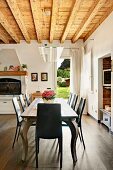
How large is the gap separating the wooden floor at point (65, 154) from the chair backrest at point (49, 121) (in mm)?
456

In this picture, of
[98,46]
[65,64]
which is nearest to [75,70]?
[65,64]

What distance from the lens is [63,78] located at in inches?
394

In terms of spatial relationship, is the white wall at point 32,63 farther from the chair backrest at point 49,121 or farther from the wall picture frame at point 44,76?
the chair backrest at point 49,121

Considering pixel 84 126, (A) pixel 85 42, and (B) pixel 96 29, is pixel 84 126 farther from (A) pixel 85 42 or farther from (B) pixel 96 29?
(A) pixel 85 42

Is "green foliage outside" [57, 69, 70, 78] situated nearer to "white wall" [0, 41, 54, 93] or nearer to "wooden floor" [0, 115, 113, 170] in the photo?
"white wall" [0, 41, 54, 93]

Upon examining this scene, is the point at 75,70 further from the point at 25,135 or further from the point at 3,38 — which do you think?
the point at 25,135

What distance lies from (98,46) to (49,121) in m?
4.11

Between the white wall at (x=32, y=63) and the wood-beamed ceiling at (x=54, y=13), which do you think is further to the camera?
the white wall at (x=32, y=63)

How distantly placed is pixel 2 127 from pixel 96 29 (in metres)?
3.97

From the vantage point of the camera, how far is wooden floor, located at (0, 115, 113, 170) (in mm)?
3492

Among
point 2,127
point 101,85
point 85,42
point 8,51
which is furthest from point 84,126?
point 8,51

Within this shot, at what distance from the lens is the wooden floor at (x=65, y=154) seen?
3492 mm

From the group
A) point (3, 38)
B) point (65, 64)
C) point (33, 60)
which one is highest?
point (3, 38)

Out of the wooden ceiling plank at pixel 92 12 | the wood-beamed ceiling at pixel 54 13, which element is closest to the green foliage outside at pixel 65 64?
the wood-beamed ceiling at pixel 54 13
